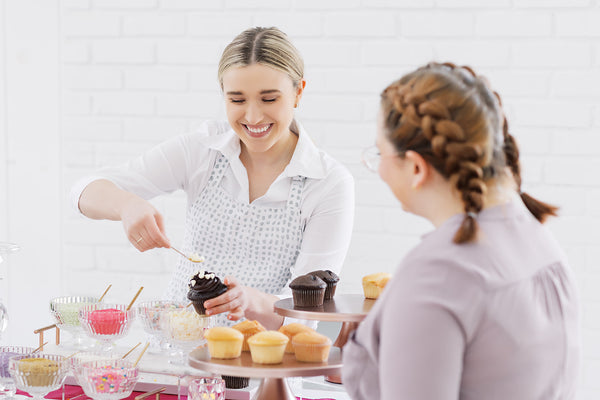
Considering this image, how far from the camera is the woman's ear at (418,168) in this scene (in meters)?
1.01

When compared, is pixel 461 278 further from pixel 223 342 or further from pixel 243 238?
pixel 243 238

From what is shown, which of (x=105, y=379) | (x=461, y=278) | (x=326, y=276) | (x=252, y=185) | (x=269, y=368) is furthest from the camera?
(x=252, y=185)

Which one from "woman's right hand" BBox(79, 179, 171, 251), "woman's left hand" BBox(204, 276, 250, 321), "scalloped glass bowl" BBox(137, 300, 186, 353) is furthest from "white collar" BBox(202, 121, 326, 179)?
"scalloped glass bowl" BBox(137, 300, 186, 353)

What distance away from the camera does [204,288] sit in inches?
65.2

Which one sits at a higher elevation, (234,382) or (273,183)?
(273,183)

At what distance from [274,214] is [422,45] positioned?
41.9 inches

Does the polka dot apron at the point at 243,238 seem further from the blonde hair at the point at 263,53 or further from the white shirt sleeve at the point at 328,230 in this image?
the blonde hair at the point at 263,53

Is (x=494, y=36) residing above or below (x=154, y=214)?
above

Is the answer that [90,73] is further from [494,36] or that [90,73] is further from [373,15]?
[494,36]

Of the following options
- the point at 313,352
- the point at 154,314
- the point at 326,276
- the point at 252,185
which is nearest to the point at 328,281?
the point at 326,276

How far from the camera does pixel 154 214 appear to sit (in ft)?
6.05

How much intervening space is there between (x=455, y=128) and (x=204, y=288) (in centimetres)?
86

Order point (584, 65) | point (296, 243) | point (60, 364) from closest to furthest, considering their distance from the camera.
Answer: point (60, 364) < point (296, 243) < point (584, 65)

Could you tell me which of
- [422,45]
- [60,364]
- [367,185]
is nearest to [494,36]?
[422,45]
